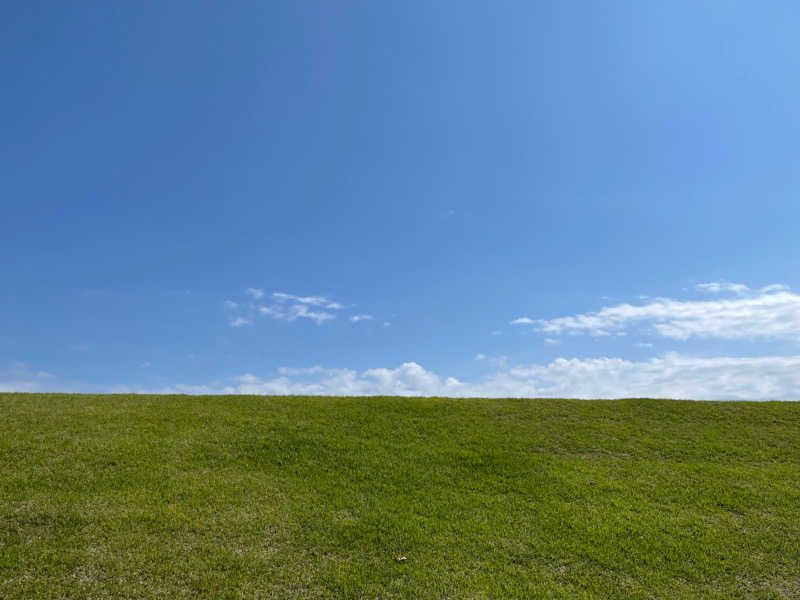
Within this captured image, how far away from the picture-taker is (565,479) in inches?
495

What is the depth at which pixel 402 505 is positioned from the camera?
35.1ft

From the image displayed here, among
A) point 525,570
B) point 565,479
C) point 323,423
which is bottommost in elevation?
point 525,570

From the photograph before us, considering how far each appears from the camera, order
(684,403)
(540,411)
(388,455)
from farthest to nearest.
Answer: (684,403) → (540,411) → (388,455)

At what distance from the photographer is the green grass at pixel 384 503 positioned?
8250 mm

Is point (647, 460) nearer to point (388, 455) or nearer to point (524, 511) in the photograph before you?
point (524, 511)

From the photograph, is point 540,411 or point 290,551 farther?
point 540,411

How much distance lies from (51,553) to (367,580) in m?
5.78

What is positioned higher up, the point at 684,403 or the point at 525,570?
the point at 684,403

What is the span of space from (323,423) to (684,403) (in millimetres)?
14980

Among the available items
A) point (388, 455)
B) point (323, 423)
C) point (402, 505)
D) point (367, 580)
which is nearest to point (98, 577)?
point (367, 580)

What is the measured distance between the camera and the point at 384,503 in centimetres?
1076

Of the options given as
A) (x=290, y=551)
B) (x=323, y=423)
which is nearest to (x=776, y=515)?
(x=290, y=551)

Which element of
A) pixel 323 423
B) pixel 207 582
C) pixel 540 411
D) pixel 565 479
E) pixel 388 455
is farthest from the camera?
pixel 540 411

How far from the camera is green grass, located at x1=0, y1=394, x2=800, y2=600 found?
8.25 m
